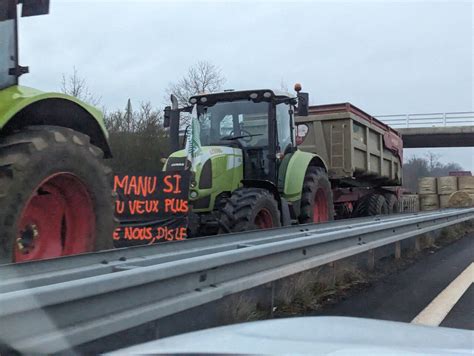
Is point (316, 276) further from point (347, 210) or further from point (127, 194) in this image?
point (347, 210)

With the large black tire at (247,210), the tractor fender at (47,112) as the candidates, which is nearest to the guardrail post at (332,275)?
the large black tire at (247,210)

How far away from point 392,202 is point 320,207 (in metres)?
7.59

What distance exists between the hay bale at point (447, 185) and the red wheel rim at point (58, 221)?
23.4 meters

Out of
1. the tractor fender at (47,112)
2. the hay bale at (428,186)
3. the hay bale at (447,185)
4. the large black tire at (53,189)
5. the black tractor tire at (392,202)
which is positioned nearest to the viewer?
the large black tire at (53,189)

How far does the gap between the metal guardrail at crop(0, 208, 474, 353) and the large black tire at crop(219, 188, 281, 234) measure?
174 cm

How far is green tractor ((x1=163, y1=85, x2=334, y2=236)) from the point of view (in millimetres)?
7781

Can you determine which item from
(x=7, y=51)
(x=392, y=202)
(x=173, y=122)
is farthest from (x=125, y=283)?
(x=392, y=202)

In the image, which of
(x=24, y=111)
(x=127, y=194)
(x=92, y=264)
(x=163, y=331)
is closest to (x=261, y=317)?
(x=163, y=331)

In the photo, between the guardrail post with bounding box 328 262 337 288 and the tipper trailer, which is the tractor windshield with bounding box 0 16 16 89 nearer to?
the tipper trailer

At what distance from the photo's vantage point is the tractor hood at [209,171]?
25.9ft

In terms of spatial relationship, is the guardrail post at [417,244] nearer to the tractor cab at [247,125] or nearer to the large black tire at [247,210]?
the tractor cab at [247,125]

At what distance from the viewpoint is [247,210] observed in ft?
24.1

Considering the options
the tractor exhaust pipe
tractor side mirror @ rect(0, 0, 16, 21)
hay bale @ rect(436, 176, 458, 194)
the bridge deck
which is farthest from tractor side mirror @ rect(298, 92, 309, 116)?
the bridge deck

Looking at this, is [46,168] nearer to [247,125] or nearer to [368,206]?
[247,125]
